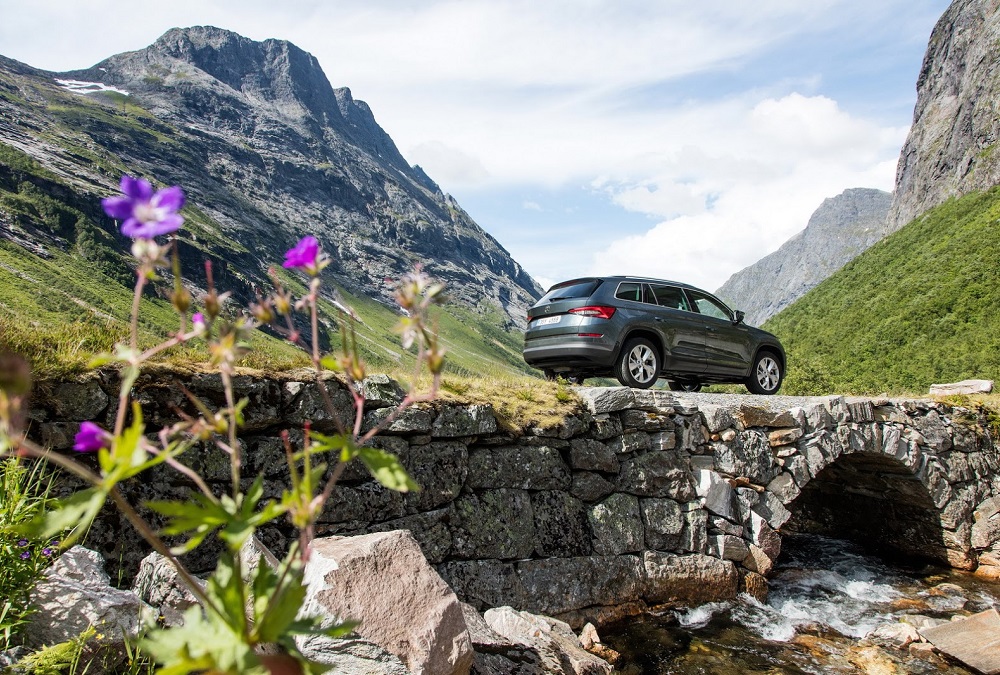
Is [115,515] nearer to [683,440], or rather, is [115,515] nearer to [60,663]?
[60,663]

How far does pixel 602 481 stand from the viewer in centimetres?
864

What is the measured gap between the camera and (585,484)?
8484mm

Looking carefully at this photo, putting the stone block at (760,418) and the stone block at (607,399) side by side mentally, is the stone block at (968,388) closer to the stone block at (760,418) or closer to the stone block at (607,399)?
the stone block at (760,418)

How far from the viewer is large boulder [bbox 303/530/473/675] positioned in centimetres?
400

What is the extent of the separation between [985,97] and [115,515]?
368 ft

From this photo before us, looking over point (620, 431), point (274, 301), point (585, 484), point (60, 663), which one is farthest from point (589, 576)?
point (274, 301)

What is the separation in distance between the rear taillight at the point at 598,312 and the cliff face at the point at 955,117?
3383 inches

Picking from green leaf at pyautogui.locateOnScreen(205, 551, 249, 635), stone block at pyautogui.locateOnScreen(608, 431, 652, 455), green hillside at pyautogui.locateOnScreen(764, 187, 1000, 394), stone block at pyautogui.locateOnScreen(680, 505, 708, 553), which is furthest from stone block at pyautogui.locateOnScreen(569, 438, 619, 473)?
green hillside at pyautogui.locateOnScreen(764, 187, 1000, 394)

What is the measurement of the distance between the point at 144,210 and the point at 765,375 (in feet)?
42.8

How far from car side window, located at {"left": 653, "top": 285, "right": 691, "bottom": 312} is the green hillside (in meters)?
28.3

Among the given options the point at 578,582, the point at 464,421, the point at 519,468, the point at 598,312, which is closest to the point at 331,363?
the point at 464,421

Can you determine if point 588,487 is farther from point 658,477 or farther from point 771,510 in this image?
point 771,510

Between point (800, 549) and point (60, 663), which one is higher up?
point (60, 663)

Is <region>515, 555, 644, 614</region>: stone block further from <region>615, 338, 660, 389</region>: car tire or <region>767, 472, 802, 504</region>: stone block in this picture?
<region>767, 472, 802, 504</region>: stone block
